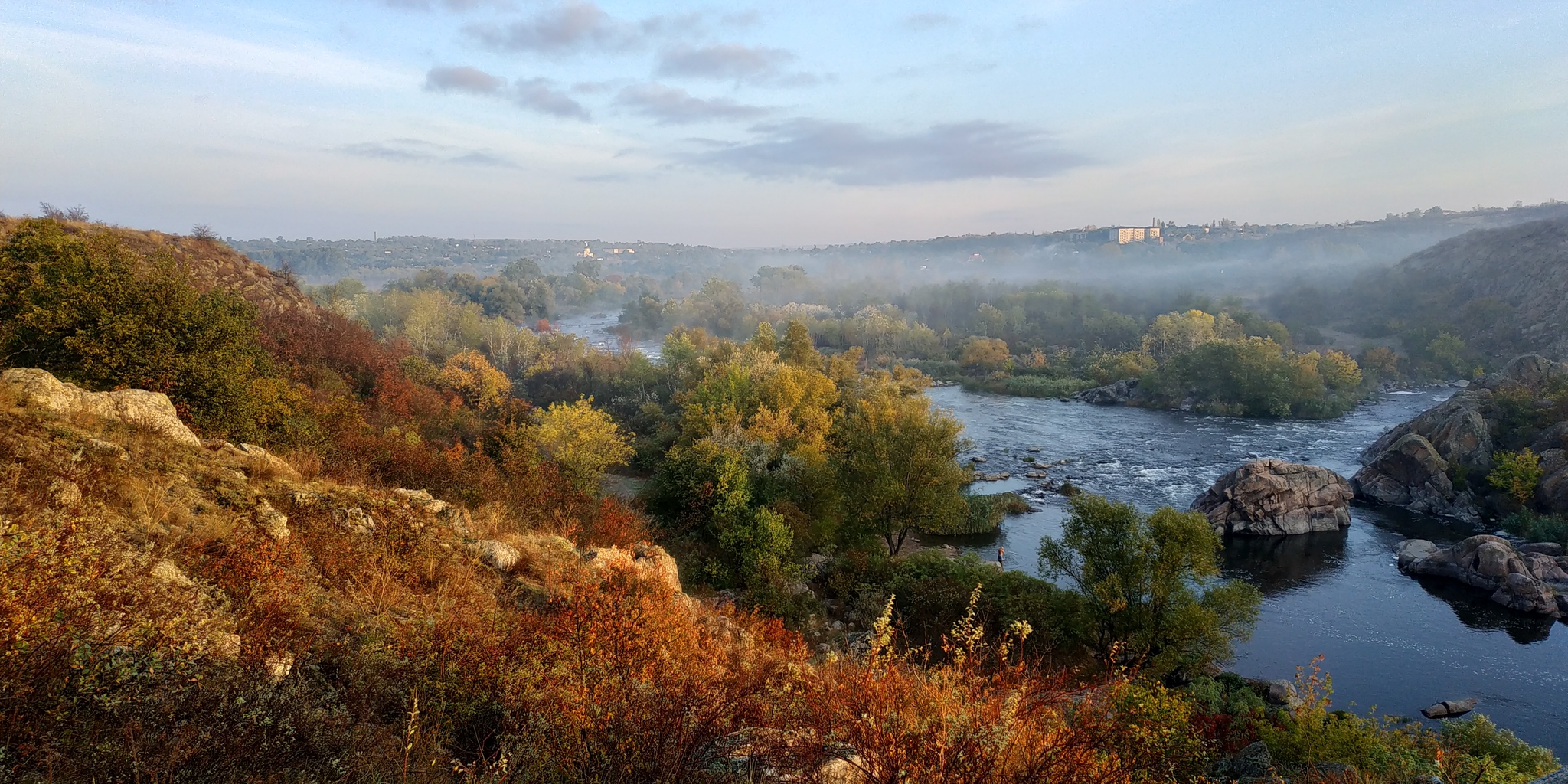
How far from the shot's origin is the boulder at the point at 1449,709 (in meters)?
19.3

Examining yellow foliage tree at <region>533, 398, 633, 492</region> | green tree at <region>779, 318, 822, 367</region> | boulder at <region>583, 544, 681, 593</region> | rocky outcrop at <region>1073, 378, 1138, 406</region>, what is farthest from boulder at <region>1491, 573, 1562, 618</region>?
rocky outcrop at <region>1073, 378, 1138, 406</region>

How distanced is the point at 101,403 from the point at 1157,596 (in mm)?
24631

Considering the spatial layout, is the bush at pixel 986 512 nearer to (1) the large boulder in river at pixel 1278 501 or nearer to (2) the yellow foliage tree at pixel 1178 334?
(1) the large boulder in river at pixel 1278 501

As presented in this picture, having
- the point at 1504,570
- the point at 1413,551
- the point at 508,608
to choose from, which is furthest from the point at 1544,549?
the point at 508,608

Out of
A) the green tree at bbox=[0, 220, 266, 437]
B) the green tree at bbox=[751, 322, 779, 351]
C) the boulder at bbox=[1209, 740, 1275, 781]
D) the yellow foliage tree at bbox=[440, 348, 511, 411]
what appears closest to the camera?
the boulder at bbox=[1209, 740, 1275, 781]

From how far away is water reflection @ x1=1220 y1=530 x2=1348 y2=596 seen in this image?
28.9m

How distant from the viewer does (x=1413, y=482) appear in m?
37.1

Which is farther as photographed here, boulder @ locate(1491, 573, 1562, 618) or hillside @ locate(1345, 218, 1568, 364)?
hillside @ locate(1345, 218, 1568, 364)

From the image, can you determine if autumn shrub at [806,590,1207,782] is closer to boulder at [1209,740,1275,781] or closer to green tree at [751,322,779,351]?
boulder at [1209,740,1275,781]

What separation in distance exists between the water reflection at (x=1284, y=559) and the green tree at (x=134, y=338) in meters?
34.3

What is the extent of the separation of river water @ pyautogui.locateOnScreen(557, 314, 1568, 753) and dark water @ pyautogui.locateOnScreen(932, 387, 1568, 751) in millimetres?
62

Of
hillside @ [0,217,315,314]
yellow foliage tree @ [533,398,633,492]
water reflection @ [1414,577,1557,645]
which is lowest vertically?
water reflection @ [1414,577,1557,645]

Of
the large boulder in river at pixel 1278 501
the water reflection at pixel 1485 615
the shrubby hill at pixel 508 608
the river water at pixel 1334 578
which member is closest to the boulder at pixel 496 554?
the shrubby hill at pixel 508 608

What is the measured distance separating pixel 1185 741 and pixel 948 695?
309 inches
